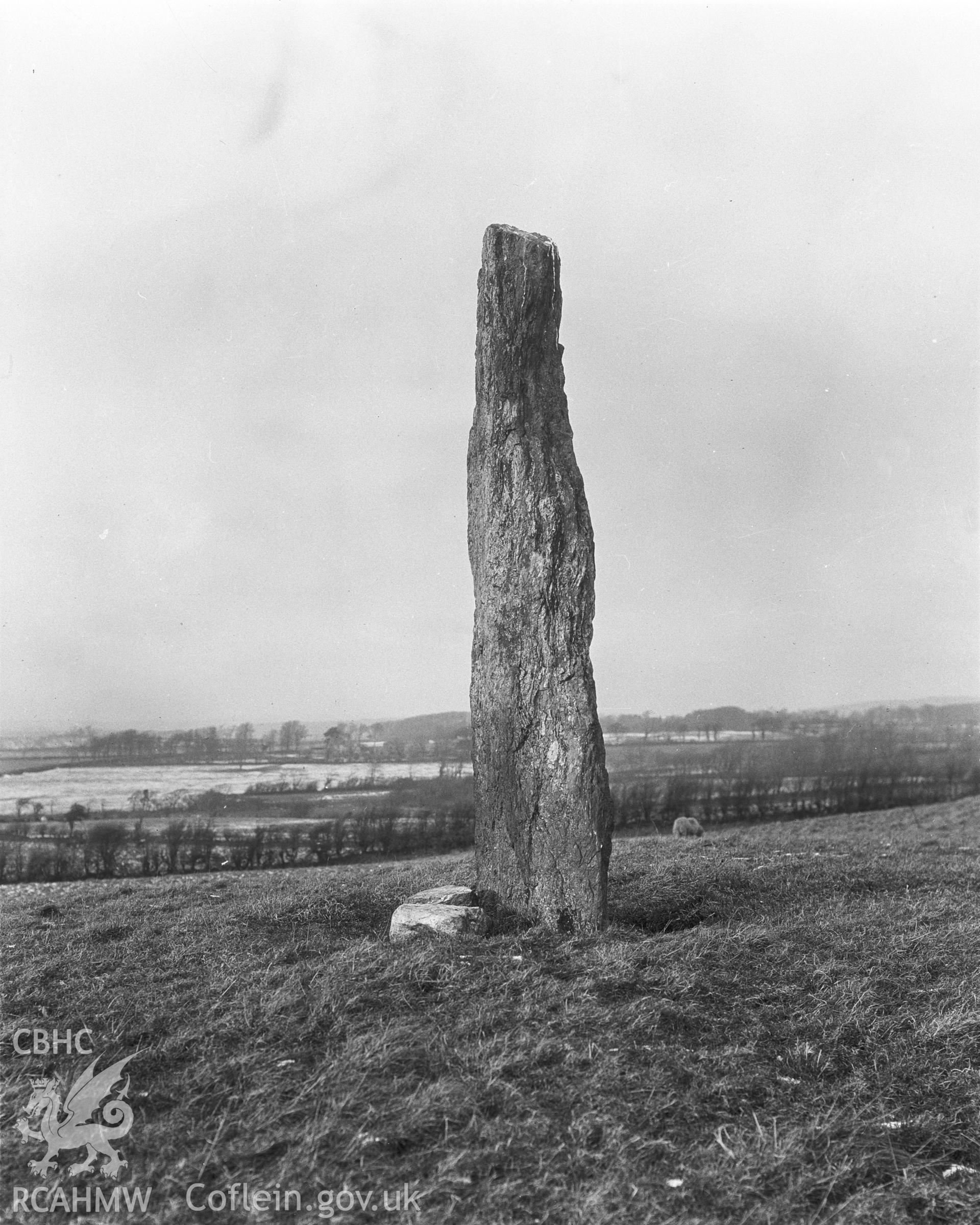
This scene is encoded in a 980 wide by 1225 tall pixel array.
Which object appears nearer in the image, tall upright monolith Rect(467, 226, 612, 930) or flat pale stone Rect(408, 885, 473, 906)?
tall upright monolith Rect(467, 226, 612, 930)

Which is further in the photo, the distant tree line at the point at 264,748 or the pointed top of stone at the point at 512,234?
the distant tree line at the point at 264,748

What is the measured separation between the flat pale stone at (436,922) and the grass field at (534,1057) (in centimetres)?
29

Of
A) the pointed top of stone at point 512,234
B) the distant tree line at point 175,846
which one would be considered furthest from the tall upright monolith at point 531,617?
the distant tree line at point 175,846

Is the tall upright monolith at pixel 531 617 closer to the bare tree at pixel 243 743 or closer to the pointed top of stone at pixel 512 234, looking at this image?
the pointed top of stone at pixel 512 234

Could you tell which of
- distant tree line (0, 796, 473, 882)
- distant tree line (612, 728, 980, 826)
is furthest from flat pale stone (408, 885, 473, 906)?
distant tree line (612, 728, 980, 826)

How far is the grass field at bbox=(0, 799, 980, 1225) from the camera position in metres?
4.33

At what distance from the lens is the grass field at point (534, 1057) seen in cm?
433

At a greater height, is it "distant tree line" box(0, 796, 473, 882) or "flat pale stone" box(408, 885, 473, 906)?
"flat pale stone" box(408, 885, 473, 906)

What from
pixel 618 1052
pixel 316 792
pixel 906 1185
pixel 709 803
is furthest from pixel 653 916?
pixel 709 803

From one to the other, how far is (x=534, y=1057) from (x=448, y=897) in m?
3.08

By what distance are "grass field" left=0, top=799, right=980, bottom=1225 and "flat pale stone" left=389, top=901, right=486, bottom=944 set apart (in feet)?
0.95

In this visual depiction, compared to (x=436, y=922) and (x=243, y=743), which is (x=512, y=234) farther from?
(x=243, y=743)

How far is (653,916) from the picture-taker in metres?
8.75

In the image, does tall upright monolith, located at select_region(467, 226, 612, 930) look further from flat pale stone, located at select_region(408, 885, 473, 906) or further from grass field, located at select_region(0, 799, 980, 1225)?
grass field, located at select_region(0, 799, 980, 1225)
